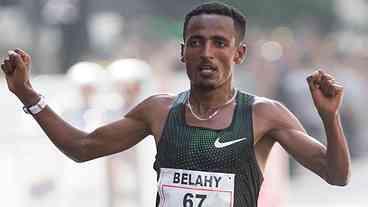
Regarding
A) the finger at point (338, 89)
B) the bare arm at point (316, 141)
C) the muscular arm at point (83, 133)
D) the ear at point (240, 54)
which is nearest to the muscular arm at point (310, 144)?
the bare arm at point (316, 141)

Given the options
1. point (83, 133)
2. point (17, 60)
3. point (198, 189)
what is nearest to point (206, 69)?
point (198, 189)

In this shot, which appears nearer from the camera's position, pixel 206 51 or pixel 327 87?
pixel 327 87

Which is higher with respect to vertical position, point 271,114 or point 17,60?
point 17,60

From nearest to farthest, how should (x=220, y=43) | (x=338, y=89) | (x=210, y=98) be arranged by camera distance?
(x=338, y=89), (x=220, y=43), (x=210, y=98)

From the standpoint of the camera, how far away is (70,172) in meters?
11.4

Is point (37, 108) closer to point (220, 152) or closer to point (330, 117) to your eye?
point (220, 152)

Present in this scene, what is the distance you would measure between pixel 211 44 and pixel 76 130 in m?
0.80

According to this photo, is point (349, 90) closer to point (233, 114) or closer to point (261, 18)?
point (261, 18)

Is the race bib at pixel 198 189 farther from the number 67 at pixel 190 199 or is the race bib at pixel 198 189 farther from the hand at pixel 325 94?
the hand at pixel 325 94

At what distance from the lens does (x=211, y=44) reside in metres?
5.26

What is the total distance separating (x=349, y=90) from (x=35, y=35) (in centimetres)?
392

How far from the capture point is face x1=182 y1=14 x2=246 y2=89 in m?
5.26

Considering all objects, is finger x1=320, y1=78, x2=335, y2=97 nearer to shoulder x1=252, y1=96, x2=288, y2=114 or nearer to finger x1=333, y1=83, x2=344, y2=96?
finger x1=333, y1=83, x2=344, y2=96

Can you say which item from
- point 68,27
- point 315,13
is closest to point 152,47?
point 68,27
